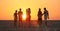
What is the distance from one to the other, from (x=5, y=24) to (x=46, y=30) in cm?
685

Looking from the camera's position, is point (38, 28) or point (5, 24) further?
point (5, 24)

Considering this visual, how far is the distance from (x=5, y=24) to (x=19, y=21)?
2.12m

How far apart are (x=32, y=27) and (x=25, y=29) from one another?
1.08 metres

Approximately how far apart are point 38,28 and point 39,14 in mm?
2118

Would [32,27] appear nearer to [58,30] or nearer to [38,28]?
[38,28]

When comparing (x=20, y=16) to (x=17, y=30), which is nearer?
(x=17, y=30)

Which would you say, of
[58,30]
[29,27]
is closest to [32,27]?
[29,27]

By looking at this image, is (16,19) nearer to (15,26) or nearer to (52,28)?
(15,26)

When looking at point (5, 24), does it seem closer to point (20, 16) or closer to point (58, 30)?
point (20, 16)

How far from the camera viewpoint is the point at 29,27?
43500mm

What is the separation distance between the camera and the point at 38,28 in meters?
42.9

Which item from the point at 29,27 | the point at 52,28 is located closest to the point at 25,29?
the point at 29,27

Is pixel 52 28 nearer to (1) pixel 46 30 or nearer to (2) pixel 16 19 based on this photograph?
(1) pixel 46 30

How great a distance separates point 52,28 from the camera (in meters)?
43.0
